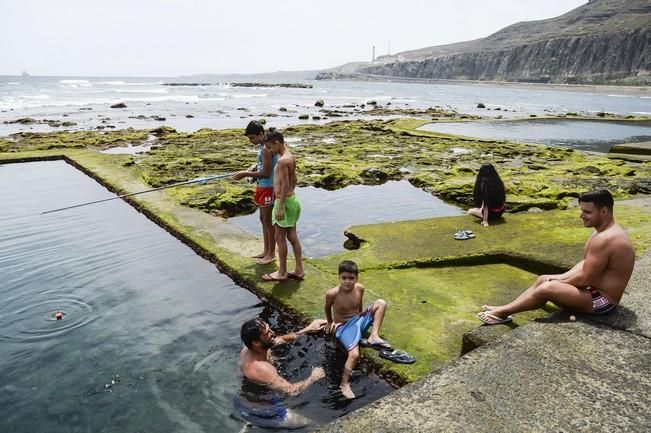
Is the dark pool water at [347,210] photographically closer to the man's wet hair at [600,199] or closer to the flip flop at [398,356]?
the flip flop at [398,356]

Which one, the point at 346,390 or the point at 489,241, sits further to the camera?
the point at 489,241

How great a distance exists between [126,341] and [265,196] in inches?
119

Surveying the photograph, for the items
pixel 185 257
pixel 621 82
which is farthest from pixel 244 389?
pixel 621 82

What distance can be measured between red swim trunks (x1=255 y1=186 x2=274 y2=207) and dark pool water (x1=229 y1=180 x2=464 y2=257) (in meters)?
1.74

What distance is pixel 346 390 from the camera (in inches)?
193

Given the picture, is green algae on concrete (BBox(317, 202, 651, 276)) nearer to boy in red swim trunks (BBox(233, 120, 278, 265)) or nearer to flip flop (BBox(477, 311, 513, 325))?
boy in red swim trunks (BBox(233, 120, 278, 265))

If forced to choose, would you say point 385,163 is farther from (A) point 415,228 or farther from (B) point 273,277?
(B) point 273,277

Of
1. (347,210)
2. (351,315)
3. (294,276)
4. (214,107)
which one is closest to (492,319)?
(351,315)

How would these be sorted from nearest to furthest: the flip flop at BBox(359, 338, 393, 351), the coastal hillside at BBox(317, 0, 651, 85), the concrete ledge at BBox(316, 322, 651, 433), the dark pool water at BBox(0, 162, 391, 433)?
the concrete ledge at BBox(316, 322, 651, 433)
the dark pool water at BBox(0, 162, 391, 433)
the flip flop at BBox(359, 338, 393, 351)
the coastal hillside at BBox(317, 0, 651, 85)

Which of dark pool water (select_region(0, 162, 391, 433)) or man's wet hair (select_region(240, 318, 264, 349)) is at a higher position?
man's wet hair (select_region(240, 318, 264, 349))

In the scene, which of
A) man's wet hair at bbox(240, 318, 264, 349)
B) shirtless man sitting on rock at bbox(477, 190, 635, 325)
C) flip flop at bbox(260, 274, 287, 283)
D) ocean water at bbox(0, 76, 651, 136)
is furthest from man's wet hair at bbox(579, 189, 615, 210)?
ocean water at bbox(0, 76, 651, 136)

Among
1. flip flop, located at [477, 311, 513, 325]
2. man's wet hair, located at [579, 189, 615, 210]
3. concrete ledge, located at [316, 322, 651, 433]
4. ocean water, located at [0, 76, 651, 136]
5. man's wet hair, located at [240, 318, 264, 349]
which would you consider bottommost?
ocean water, located at [0, 76, 651, 136]

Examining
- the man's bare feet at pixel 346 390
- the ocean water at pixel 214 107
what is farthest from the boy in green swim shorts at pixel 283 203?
the ocean water at pixel 214 107

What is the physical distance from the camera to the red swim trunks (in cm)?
780
